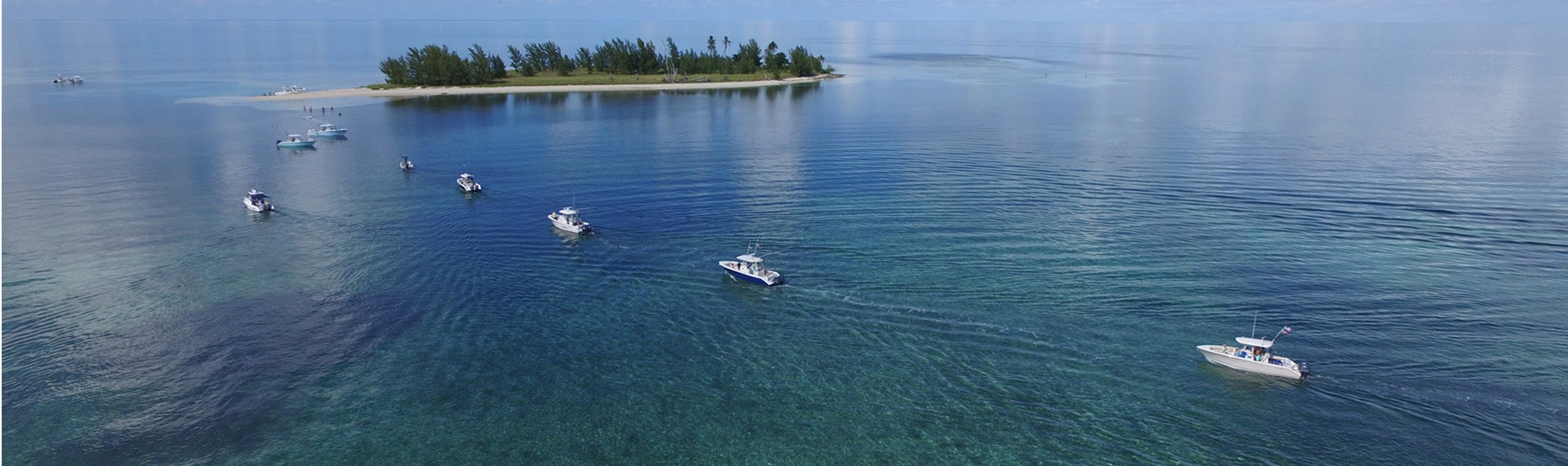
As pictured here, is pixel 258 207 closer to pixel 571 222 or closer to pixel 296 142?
pixel 571 222

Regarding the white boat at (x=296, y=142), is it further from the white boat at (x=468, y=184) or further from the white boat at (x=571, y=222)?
the white boat at (x=571, y=222)

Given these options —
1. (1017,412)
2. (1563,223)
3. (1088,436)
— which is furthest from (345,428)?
(1563,223)

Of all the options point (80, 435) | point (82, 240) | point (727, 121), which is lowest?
point (80, 435)

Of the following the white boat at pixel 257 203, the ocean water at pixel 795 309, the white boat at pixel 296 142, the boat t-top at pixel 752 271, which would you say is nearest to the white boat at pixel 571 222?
the ocean water at pixel 795 309

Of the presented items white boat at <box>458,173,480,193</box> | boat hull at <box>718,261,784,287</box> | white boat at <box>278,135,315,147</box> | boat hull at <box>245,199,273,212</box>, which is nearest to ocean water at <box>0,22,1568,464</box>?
boat hull at <box>718,261,784,287</box>

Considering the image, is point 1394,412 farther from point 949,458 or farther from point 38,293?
point 38,293
